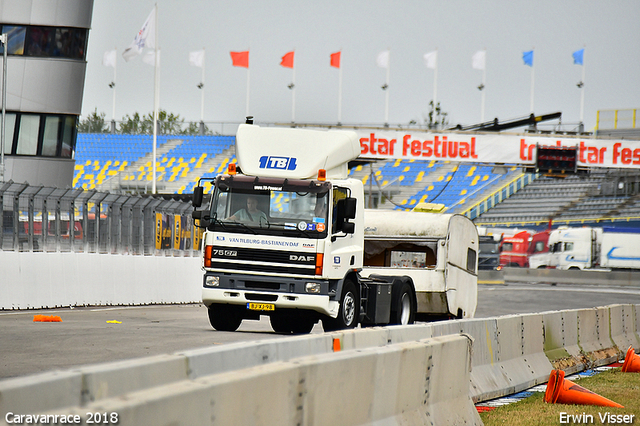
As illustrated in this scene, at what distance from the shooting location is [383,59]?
66750 millimetres

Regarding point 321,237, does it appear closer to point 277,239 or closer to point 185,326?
point 277,239

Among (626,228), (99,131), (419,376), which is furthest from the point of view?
(99,131)

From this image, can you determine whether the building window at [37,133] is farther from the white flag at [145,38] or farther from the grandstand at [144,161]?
the grandstand at [144,161]

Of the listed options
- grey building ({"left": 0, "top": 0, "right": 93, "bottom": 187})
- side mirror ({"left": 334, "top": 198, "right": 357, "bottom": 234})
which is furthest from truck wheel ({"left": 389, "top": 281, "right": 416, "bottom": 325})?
grey building ({"left": 0, "top": 0, "right": 93, "bottom": 187})

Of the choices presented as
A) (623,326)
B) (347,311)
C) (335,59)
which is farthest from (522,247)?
(347,311)

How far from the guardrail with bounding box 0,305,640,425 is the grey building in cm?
2615

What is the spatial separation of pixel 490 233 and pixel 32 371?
174 feet

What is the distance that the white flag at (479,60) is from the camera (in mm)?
65438

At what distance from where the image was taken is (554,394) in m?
9.33

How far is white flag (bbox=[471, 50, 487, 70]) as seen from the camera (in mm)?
65438

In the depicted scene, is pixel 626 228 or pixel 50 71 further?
pixel 626 228

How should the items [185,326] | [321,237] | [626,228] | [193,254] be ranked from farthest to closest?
[626,228]
[193,254]
[185,326]
[321,237]

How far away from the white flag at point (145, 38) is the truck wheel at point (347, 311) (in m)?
29.2

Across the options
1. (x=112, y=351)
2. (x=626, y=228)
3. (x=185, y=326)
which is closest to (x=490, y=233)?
(x=626, y=228)
